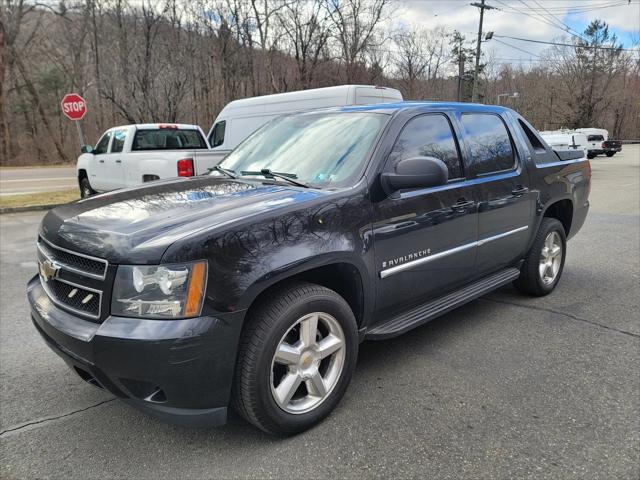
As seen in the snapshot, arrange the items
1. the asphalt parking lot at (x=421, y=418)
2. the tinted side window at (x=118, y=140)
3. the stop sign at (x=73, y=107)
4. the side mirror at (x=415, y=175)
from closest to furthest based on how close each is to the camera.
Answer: the asphalt parking lot at (x=421, y=418)
the side mirror at (x=415, y=175)
the tinted side window at (x=118, y=140)
the stop sign at (x=73, y=107)

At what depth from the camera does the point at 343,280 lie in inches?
113

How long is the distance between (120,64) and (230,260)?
94.6 ft

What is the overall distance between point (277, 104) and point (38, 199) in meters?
6.73

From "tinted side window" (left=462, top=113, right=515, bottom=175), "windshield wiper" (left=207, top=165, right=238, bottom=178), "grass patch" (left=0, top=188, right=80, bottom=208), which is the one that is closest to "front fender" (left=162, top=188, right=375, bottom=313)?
"windshield wiper" (left=207, top=165, right=238, bottom=178)

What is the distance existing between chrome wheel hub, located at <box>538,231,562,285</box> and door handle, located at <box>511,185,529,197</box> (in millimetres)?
676

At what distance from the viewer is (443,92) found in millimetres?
48156

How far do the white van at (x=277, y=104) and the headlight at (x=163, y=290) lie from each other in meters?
6.28

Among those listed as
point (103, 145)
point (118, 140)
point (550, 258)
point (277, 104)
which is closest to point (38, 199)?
point (103, 145)

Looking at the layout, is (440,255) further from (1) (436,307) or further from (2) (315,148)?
(2) (315,148)

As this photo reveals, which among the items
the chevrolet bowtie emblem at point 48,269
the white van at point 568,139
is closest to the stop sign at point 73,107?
the chevrolet bowtie emblem at point 48,269

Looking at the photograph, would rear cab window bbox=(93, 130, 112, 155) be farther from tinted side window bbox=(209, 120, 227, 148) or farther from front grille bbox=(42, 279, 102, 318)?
front grille bbox=(42, 279, 102, 318)

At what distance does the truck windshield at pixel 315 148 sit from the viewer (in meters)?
3.04

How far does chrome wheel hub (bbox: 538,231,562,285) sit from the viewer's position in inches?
181

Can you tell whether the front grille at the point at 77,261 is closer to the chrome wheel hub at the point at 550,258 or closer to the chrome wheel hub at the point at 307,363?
the chrome wheel hub at the point at 307,363
